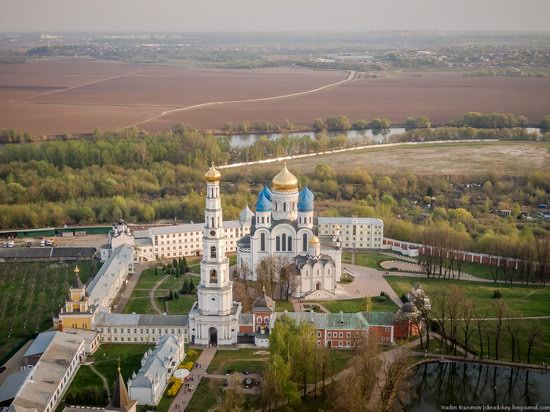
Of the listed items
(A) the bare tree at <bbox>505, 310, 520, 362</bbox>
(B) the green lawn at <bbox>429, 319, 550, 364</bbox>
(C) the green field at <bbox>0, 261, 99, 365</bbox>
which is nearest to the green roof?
(B) the green lawn at <bbox>429, 319, 550, 364</bbox>

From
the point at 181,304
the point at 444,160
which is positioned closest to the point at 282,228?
the point at 181,304

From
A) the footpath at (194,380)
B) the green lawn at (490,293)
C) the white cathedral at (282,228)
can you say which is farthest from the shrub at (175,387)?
the green lawn at (490,293)

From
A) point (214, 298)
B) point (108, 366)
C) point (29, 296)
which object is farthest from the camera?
point (29, 296)

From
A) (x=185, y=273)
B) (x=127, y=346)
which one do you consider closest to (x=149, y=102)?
(x=185, y=273)

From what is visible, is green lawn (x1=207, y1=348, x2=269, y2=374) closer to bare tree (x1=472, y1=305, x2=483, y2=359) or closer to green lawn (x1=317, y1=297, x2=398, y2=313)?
green lawn (x1=317, y1=297, x2=398, y2=313)

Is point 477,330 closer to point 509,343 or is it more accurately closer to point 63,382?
point 509,343
